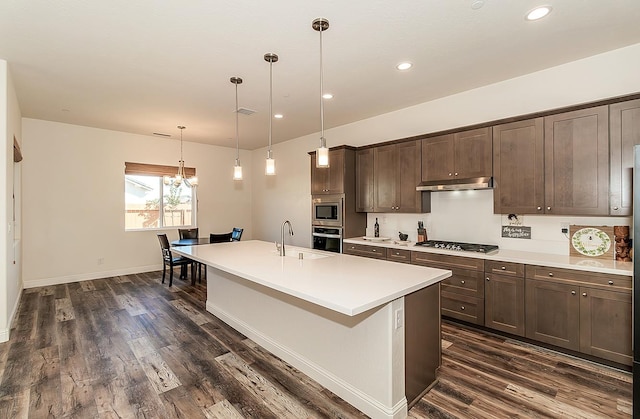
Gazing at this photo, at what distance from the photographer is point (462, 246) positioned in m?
3.78

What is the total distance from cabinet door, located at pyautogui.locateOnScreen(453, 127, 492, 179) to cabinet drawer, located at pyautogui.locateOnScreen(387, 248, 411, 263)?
1.14m

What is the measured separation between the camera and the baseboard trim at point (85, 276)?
536 cm

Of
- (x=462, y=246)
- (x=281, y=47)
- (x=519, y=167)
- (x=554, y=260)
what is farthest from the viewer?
(x=462, y=246)

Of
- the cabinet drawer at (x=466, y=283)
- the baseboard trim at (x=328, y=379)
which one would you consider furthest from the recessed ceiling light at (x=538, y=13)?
the baseboard trim at (x=328, y=379)

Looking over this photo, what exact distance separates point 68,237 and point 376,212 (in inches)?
214

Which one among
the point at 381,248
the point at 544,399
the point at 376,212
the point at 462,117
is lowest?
the point at 544,399

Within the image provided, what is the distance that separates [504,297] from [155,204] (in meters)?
6.45

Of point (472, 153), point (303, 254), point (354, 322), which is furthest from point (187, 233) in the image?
point (472, 153)

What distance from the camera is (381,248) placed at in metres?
4.36

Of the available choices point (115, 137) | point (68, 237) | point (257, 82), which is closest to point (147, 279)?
point (68, 237)

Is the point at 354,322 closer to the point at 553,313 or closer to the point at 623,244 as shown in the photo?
the point at 553,313

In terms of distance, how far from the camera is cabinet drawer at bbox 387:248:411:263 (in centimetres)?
401

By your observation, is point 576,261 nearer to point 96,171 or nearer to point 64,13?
point 64,13

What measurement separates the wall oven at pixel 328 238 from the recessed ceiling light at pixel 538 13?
11.1 feet
